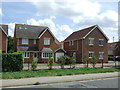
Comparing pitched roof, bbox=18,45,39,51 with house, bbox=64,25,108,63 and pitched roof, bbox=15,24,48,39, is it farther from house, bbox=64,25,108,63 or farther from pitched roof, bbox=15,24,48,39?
house, bbox=64,25,108,63

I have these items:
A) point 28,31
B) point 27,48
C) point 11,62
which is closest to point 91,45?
point 27,48

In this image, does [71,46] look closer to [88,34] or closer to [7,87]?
[88,34]

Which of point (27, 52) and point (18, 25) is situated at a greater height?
point (18, 25)

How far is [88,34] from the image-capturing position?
36344 millimetres

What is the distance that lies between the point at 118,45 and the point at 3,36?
40.5 metres

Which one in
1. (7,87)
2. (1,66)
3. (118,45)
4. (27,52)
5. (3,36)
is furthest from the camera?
(118,45)

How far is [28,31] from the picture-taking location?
38.5 m

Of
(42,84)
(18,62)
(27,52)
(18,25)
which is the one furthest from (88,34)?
(42,84)

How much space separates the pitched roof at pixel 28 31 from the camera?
1467 inches

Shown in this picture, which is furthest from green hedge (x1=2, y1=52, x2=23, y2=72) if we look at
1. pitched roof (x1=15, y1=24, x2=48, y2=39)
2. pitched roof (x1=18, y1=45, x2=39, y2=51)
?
pitched roof (x1=15, y1=24, x2=48, y2=39)

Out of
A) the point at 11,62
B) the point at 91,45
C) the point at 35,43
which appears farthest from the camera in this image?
the point at 35,43

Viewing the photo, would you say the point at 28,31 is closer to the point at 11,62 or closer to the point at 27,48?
the point at 27,48

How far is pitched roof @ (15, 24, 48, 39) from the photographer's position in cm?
3725

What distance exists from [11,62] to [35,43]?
2044 centimetres
